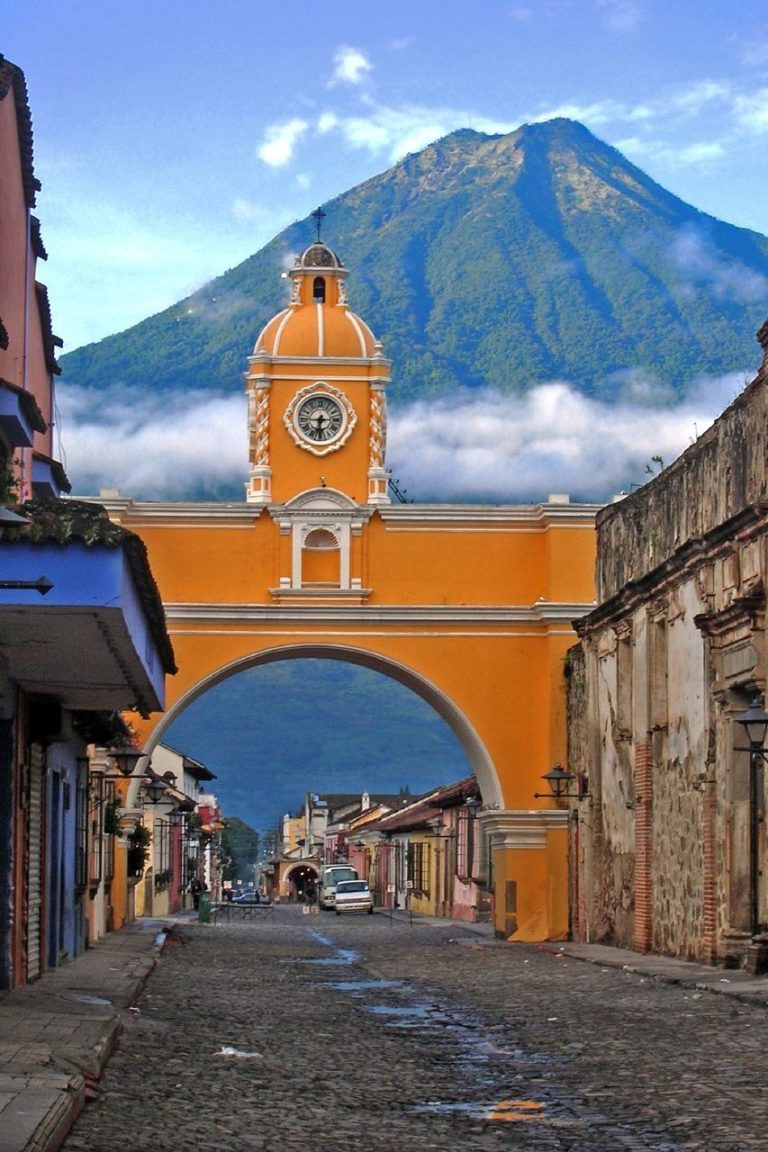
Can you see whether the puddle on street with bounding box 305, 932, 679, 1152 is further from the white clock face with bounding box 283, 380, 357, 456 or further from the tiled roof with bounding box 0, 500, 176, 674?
the white clock face with bounding box 283, 380, 357, 456

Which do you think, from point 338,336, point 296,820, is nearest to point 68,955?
point 338,336

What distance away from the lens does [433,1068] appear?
11.0 metres

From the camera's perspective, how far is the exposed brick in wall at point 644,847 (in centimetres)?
2281

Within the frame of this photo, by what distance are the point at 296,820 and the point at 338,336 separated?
11866 centimetres

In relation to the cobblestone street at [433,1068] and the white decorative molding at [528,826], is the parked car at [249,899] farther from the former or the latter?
the cobblestone street at [433,1068]

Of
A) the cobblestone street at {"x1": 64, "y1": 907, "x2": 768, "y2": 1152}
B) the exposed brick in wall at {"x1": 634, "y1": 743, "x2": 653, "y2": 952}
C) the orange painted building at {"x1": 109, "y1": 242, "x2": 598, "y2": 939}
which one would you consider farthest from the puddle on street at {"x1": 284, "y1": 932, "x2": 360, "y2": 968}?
the cobblestone street at {"x1": 64, "y1": 907, "x2": 768, "y2": 1152}

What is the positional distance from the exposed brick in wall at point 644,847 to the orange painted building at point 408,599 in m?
7.00

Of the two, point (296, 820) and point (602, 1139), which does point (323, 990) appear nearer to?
point (602, 1139)

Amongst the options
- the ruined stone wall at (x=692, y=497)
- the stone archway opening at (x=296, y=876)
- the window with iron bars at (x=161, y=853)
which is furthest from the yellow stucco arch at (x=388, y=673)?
the stone archway opening at (x=296, y=876)

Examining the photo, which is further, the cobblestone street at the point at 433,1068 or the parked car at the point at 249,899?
the parked car at the point at 249,899

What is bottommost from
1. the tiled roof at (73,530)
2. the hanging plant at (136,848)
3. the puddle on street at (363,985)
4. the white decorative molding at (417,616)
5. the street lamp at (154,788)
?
the puddle on street at (363,985)

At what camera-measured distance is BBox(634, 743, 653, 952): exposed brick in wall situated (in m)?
22.8

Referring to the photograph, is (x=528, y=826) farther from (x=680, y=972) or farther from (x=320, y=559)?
(x=680, y=972)

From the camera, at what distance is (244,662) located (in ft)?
102
